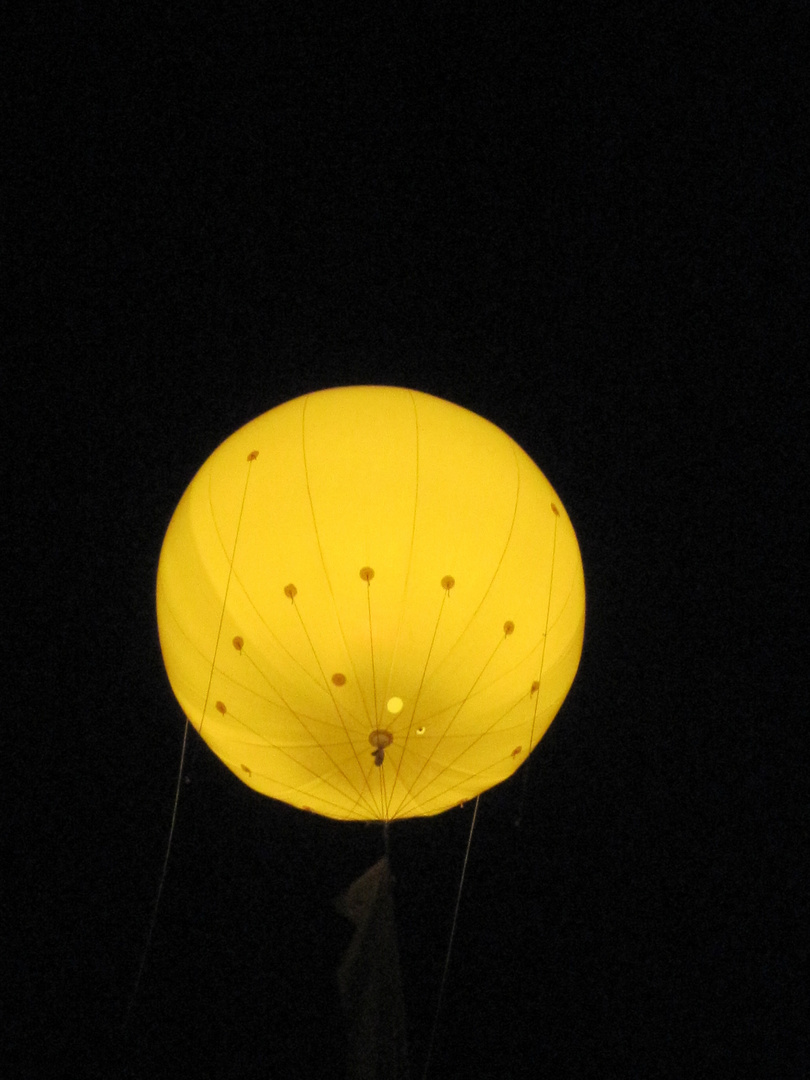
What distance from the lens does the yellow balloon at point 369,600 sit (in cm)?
250

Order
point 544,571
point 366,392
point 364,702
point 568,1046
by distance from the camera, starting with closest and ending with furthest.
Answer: point 364,702, point 544,571, point 366,392, point 568,1046

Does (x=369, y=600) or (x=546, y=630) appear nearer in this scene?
(x=369, y=600)

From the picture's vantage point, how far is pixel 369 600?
8.15 ft

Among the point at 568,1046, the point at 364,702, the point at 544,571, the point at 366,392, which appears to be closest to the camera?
the point at 364,702

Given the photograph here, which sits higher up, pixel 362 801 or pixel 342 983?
pixel 362 801

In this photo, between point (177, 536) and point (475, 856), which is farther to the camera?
point (475, 856)

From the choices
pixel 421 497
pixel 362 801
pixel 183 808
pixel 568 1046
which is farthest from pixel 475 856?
pixel 421 497

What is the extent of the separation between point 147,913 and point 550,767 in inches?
85.3

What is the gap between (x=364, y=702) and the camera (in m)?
2.55

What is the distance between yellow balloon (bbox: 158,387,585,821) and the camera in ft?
8.20

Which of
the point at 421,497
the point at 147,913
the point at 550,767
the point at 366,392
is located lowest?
the point at 147,913

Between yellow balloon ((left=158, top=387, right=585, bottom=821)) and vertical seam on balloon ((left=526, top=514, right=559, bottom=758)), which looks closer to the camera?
yellow balloon ((left=158, top=387, right=585, bottom=821))

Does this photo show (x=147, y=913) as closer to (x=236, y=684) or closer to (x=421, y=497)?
(x=236, y=684)

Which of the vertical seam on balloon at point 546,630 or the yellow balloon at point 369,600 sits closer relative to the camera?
the yellow balloon at point 369,600
